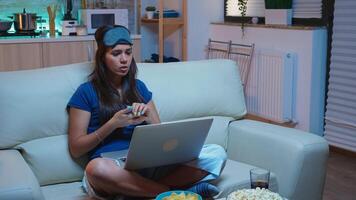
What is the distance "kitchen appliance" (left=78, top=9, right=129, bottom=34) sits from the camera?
4746mm

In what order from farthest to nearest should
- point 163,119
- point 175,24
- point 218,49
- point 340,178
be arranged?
point 175,24, point 218,49, point 340,178, point 163,119

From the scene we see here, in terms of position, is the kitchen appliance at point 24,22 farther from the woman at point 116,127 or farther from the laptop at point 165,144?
the laptop at point 165,144

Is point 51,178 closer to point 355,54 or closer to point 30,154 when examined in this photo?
point 30,154

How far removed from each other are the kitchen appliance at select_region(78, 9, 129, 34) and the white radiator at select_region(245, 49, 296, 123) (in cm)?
144

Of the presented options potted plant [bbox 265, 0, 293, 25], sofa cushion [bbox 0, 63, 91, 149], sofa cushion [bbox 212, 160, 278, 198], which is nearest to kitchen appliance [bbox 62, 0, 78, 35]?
potted plant [bbox 265, 0, 293, 25]

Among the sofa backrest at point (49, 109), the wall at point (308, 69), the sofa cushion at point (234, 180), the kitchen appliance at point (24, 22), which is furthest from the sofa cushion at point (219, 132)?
the kitchen appliance at point (24, 22)

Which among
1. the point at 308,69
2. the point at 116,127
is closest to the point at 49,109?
the point at 116,127

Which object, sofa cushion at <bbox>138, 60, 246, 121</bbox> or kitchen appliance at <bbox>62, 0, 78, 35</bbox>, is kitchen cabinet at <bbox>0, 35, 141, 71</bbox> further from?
sofa cushion at <bbox>138, 60, 246, 121</bbox>

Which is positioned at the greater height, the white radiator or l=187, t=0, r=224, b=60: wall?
l=187, t=0, r=224, b=60: wall

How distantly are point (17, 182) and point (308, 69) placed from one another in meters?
2.83

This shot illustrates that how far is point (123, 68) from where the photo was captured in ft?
7.29

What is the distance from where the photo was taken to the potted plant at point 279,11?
162 inches

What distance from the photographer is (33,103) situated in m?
2.14

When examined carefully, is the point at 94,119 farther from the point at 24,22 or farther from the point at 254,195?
the point at 24,22
